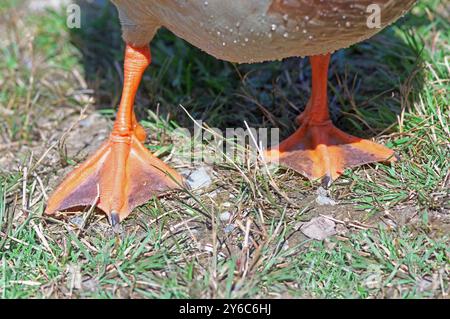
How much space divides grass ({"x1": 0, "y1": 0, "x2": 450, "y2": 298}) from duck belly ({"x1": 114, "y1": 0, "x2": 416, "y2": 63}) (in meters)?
0.45

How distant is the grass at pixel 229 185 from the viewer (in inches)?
83.6

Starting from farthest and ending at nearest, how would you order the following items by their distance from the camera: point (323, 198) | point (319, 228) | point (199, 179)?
point (199, 179) → point (323, 198) → point (319, 228)

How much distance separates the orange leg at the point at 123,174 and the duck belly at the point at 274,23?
1.52 feet

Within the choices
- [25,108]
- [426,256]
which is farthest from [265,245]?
[25,108]

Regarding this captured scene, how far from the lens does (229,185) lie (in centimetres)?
258

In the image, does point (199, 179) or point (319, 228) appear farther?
point (199, 179)

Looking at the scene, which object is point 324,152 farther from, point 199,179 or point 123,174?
point 123,174

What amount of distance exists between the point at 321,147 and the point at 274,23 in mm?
732

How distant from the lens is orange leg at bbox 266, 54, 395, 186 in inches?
103

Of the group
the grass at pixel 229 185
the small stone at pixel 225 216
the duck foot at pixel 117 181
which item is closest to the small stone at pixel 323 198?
the grass at pixel 229 185

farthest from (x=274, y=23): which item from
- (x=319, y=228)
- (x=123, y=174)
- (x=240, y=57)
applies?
(x=123, y=174)
